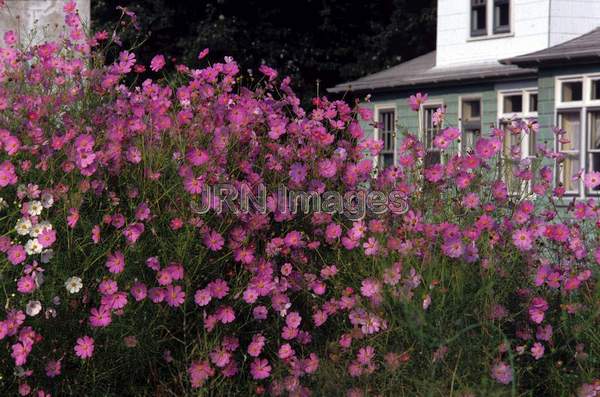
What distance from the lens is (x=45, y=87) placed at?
553 cm

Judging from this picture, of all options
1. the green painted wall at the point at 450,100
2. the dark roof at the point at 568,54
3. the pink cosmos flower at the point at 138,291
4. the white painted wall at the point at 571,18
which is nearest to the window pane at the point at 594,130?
the dark roof at the point at 568,54

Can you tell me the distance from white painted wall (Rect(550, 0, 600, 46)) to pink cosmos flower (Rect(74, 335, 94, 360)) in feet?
47.8

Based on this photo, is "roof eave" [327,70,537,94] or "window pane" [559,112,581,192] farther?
"roof eave" [327,70,537,94]

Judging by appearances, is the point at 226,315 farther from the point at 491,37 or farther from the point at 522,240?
the point at 491,37

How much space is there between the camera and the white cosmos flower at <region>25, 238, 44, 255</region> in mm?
4471

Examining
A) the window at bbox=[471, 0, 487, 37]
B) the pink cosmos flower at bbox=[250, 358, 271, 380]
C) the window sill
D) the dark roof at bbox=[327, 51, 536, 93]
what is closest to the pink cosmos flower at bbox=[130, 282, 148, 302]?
the pink cosmos flower at bbox=[250, 358, 271, 380]

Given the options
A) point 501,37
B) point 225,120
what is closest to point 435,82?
point 501,37

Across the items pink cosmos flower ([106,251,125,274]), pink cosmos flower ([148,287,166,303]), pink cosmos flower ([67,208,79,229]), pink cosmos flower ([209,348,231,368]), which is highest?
pink cosmos flower ([67,208,79,229])

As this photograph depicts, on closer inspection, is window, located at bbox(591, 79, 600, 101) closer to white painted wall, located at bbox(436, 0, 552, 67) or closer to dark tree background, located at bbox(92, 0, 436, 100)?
white painted wall, located at bbox(436, 0, 552, 67)

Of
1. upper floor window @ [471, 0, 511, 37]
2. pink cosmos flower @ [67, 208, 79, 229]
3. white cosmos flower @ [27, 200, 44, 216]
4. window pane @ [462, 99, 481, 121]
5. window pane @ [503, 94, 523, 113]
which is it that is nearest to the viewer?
pink cosmos flower @ [67, 208, 79, 229]

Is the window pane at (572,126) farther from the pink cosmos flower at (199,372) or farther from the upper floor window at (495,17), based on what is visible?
the pink cosmos flower at (199,372)

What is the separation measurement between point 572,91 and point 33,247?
535 inches

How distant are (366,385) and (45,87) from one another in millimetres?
2286

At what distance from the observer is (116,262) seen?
14.9 ft
